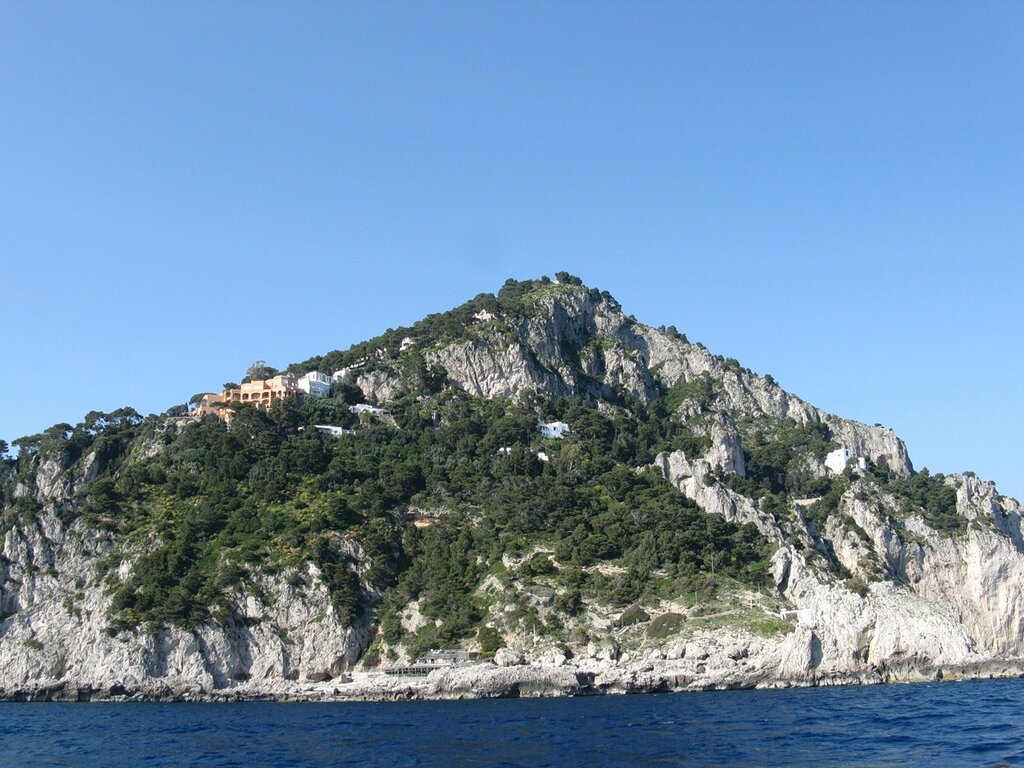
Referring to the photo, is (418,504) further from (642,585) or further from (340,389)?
(340,389)

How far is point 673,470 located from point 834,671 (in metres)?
31.9

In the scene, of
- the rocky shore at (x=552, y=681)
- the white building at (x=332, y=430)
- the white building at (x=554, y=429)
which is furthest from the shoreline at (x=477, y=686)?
the white building at (x=554, y=429)

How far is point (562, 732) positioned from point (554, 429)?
67.8 metres

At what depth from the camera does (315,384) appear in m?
119

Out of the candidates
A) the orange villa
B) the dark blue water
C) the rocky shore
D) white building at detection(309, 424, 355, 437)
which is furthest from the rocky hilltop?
the dark blue water

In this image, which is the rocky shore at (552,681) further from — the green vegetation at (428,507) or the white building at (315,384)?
the white building at (315,384)

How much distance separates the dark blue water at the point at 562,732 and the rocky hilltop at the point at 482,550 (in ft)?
24.4

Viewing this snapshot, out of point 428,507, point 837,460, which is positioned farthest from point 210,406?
point 837,460

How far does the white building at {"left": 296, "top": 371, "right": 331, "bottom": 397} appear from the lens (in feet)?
389

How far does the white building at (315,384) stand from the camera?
4665 inches

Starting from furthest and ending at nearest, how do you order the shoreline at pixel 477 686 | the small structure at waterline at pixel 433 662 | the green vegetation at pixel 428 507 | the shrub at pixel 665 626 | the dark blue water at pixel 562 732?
the green vegetation at pixel 428 507 → the shrub at pixel 665 626 → the small structure at waterline at pixel 433 662 → the shoreline at pixel 477 686 → the dark blue water at pixel 562 732

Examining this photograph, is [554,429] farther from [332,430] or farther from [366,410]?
[332,430]

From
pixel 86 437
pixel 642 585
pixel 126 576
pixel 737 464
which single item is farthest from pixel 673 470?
pixel 86 437

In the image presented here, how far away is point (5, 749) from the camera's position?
43250 millimetres
